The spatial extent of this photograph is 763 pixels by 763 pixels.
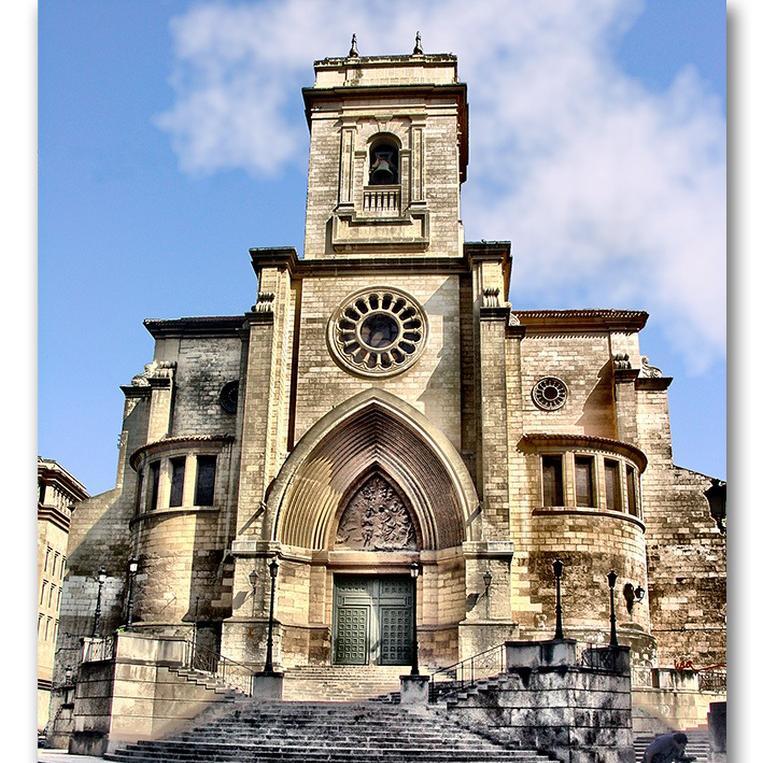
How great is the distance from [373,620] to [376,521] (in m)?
2.74

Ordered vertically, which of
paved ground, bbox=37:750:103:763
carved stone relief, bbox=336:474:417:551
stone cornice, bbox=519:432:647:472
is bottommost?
paved ground, bbox=37:750:103:763

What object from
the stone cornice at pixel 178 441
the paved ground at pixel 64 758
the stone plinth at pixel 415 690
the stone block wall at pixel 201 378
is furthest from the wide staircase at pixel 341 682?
the stone block wall at pixel 201 378

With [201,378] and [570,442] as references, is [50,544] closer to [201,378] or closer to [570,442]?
[201,378]

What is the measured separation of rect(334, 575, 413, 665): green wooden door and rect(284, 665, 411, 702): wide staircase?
1.12 meters

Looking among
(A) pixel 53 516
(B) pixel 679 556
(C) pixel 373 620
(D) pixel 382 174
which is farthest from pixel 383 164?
(A) pixel 53 516

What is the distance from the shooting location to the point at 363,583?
2633 centimetres

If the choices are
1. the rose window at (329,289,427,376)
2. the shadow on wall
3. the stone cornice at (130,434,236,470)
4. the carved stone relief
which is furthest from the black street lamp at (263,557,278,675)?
the shadow on wall

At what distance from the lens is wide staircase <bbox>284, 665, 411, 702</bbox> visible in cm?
2230

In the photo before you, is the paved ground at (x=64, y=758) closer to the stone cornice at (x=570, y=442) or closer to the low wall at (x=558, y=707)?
the low wall at (x=558, y=707)

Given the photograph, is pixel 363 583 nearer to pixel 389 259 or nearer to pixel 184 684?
pixel 184 684

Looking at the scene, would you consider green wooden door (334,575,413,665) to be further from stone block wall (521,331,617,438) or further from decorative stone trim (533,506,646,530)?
stone block wall (521,331,617,438)

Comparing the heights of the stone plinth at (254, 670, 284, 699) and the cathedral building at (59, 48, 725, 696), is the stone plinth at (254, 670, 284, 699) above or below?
below
